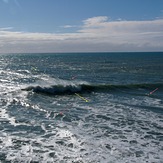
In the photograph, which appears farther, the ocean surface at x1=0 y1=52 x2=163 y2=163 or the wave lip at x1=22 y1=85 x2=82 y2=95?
the wave lip at x1=22 y1=85 x2=82 y2=95

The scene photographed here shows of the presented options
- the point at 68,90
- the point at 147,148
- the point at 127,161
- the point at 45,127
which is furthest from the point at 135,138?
the point at 68,90

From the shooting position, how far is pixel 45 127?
56.0ft

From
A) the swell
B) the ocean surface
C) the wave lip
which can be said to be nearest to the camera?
the ocean surface

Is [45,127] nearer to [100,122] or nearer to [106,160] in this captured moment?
[100,122]

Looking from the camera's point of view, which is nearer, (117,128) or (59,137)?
(59,137)

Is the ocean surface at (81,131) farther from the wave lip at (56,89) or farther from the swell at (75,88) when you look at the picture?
the swell at (75,88)

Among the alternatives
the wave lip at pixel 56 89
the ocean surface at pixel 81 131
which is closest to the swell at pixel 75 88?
the wave lip at pixel 56 89

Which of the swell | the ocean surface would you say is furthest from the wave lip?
the ocean surface

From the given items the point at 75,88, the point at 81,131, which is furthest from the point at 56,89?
the point at 81,131

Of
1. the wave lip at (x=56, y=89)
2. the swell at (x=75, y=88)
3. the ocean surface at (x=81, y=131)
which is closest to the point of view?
the ocean surface at (x=81, y=131)

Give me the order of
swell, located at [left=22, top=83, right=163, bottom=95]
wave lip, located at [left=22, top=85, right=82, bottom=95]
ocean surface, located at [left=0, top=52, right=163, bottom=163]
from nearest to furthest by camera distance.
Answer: ocean surface, located at [left=0, top=52, right=163, bottom=163], wave lip, located at [left=22, top=85, right=82, bottom=95], swell, located at [left=22, top=83, right=163, bottom=95]

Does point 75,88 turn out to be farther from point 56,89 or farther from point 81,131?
point 81,131

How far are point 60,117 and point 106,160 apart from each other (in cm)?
829

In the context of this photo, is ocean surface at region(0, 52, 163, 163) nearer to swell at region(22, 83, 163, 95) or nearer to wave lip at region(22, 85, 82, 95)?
wave lip at region(22, 85, 82, 95)
